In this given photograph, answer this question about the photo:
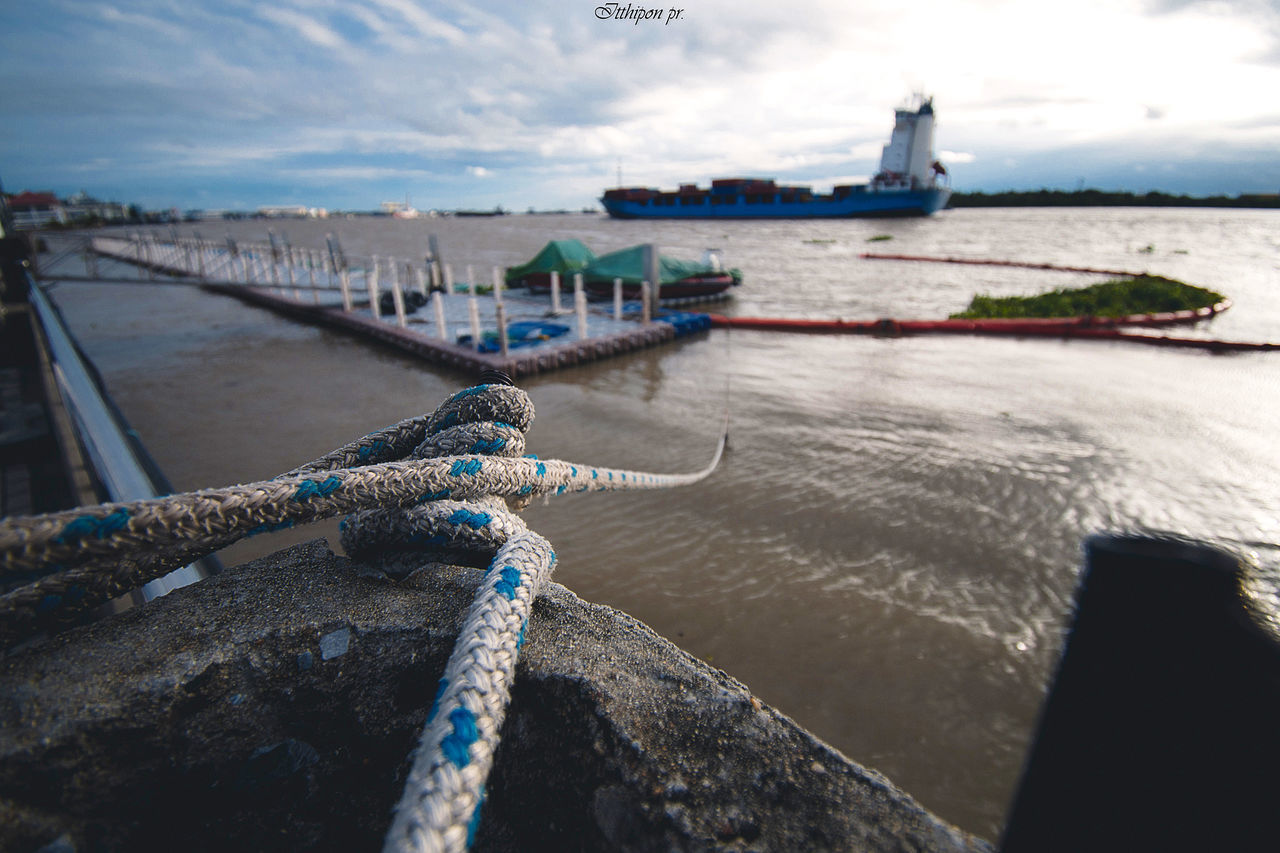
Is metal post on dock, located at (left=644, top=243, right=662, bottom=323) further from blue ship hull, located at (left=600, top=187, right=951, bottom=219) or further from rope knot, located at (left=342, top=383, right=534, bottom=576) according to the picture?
blue ship hull, located at (left=600, top=187, right=951, bottom=219)

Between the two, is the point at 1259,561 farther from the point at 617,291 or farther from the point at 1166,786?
the point at 617,291

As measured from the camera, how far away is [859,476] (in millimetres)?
6152

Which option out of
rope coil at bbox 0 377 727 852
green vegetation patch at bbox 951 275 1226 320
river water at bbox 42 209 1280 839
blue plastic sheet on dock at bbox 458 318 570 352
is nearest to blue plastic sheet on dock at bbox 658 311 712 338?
river water at bbox 42 209 1280 839

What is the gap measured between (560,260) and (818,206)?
5745 cm

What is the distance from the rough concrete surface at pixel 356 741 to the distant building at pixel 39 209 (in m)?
102

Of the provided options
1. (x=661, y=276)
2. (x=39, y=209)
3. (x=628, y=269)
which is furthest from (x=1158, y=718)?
(x=39, y=209)

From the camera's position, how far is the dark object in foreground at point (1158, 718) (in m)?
0.97

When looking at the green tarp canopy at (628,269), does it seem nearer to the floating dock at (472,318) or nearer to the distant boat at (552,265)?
the distant boat at (552,265)

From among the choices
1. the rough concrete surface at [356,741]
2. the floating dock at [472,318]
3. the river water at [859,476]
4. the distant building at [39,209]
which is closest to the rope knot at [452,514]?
the rough concrete surface at [356,741]

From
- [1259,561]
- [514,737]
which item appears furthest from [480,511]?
[1259,561]

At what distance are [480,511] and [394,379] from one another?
34.2 ft

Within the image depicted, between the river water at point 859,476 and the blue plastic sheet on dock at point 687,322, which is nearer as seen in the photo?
the river water at point 859,476

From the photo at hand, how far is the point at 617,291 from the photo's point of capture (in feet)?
48.5

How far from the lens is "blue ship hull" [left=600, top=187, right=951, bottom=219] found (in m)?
65.4
